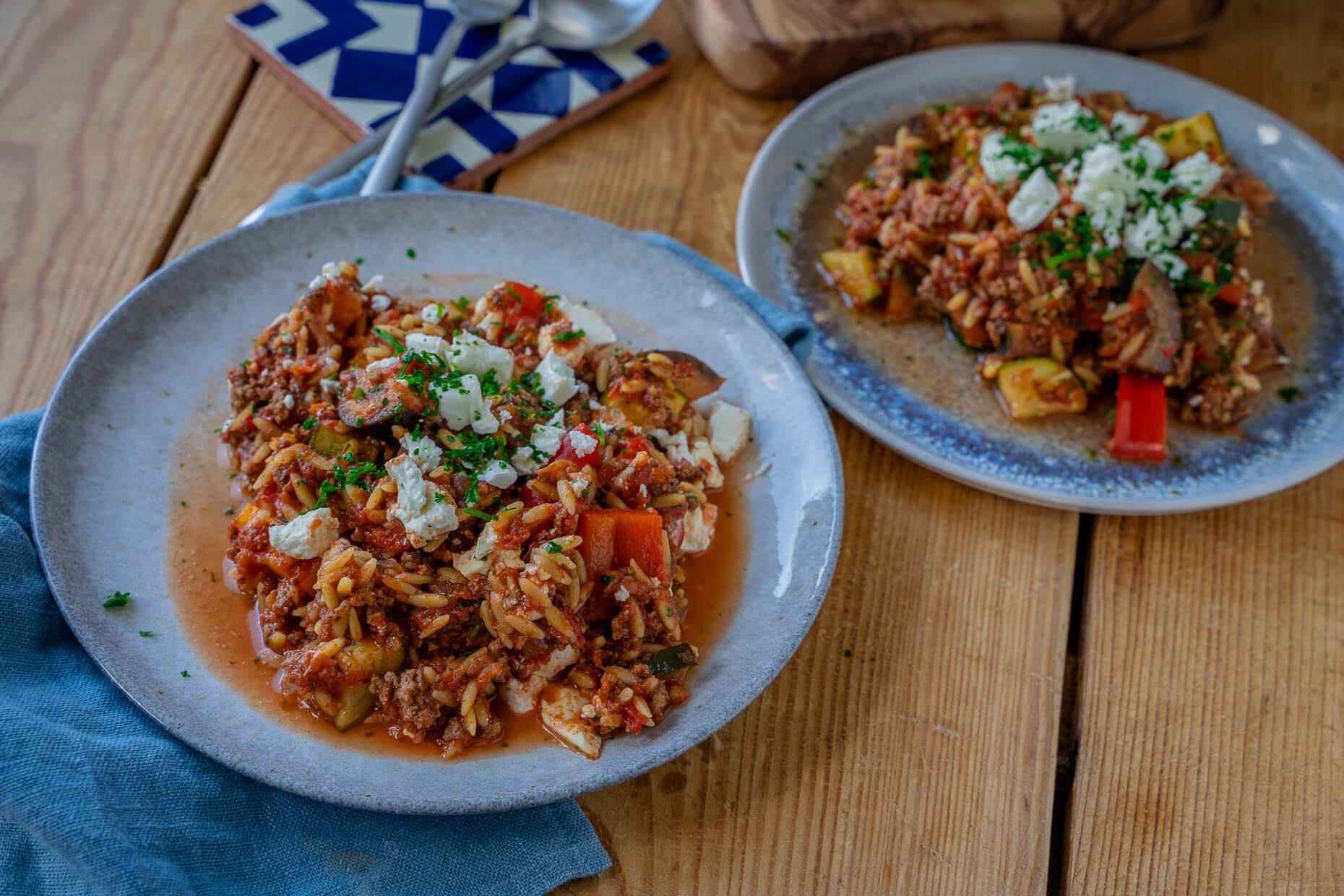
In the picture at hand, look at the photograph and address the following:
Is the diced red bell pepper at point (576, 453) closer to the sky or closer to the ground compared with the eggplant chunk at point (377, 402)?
closer to the ground

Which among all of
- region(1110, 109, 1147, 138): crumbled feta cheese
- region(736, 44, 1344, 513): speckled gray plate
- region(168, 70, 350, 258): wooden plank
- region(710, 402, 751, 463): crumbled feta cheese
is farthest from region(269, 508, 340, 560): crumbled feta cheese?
region(1110, 109, 1147, 138): crumbled feta cheese

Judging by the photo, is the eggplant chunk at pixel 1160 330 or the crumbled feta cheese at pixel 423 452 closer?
the crumbled feta cheese at pixel 423 452

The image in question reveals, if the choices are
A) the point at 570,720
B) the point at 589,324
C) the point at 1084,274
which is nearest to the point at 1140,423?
the point at 1084,274

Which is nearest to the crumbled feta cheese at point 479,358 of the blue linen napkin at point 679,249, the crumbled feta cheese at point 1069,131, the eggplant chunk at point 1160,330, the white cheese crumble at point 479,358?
the white cheese crumble at point 479,358

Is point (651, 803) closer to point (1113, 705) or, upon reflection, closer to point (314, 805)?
point (314, 805)

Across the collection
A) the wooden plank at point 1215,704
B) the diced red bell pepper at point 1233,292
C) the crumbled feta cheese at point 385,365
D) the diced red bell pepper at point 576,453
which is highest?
the crumbled feta cheese at point 385,365

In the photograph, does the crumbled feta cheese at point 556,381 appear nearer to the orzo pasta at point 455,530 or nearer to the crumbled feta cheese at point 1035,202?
the orzo pasta at point 455,530

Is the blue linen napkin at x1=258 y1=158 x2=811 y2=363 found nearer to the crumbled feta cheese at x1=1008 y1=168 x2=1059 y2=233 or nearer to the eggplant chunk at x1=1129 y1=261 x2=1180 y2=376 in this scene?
the crumbled feta cheese at x1=1008 y1=168 x2=1059 y2=233
